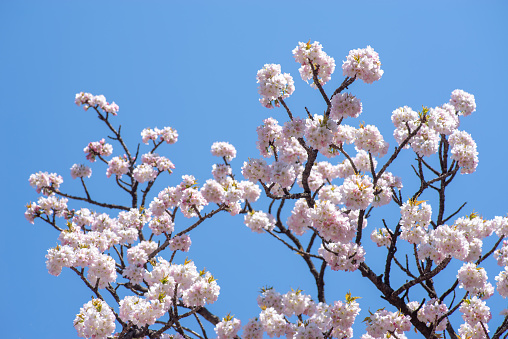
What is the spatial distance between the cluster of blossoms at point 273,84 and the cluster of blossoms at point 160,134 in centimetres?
454

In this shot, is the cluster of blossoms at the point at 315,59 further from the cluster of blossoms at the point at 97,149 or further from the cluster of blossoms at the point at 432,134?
the cluster of blossoms at the point at 97,149

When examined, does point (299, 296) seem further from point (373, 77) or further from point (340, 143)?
point (373, 77)

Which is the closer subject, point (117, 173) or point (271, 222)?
point (271, 222)

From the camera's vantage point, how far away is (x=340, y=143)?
6.75 meters

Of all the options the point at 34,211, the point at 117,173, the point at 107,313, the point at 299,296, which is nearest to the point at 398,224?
the point at 299,296

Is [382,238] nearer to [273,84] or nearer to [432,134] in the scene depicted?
[432,134]

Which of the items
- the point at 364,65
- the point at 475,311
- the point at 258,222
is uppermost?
the point at 364,65

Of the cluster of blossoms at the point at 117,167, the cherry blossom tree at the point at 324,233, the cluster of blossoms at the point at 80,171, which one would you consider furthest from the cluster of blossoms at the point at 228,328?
the cluster of blossoms at the point at 80,171

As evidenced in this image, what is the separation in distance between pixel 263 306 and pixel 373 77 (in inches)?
130

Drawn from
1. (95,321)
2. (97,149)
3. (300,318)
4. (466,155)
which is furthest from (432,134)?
(97,149)

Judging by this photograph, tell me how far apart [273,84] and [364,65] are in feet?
3.97

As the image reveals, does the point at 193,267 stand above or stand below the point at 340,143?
below

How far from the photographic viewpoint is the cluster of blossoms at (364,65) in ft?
18.9

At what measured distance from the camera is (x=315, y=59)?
6121 millimetres
